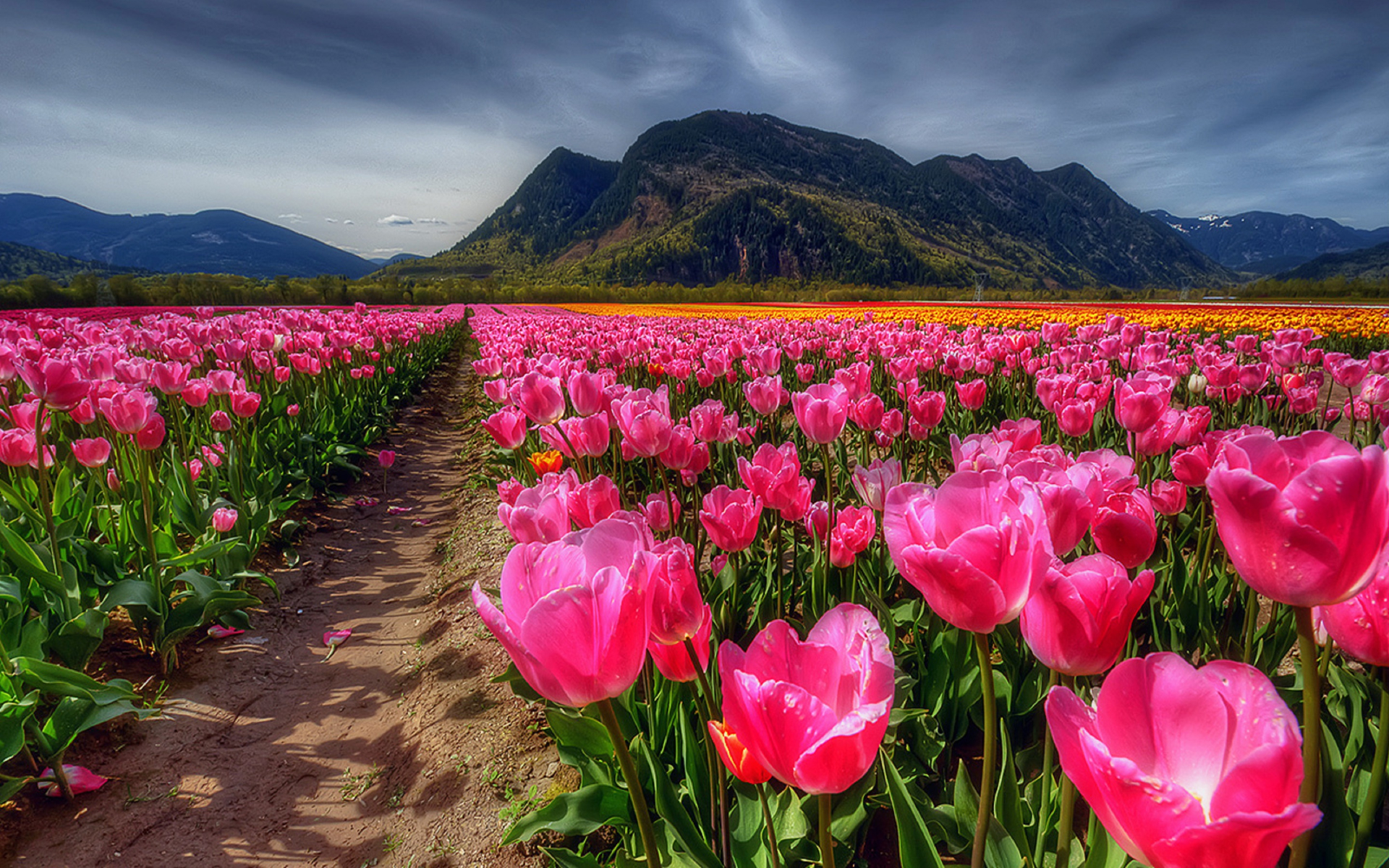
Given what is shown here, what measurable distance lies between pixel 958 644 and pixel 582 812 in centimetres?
129

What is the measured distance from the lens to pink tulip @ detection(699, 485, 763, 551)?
6.31 feet

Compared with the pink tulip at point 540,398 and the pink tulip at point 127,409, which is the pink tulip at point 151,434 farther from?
the pink tulip at point 540,398

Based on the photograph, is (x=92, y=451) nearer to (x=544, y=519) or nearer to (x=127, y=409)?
(x=127, y=409)

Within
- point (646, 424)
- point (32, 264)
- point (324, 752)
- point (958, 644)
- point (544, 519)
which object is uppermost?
point (32, 264)

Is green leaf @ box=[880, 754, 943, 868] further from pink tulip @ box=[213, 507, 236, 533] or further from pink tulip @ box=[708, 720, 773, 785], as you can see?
pink tulip @ box=[213, 507, 236, 533]

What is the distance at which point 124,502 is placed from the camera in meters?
3.55

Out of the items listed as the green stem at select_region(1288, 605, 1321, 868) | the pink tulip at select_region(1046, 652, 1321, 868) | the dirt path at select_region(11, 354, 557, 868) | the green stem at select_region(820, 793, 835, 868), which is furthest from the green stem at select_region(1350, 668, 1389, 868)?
the dirt path at select_region(11, 354, 557, 868)

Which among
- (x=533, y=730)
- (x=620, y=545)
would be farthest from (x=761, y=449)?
(x=533, y=730)

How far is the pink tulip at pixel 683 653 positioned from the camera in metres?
1.16

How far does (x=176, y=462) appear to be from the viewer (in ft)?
12.9

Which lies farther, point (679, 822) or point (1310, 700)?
point (679, 822)

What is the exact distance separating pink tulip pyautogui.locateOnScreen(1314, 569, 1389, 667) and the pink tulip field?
11.1 feet

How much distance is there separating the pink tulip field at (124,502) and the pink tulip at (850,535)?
8.76 feet

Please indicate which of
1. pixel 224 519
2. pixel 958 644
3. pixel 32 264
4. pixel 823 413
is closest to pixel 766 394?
pixel 823 413
